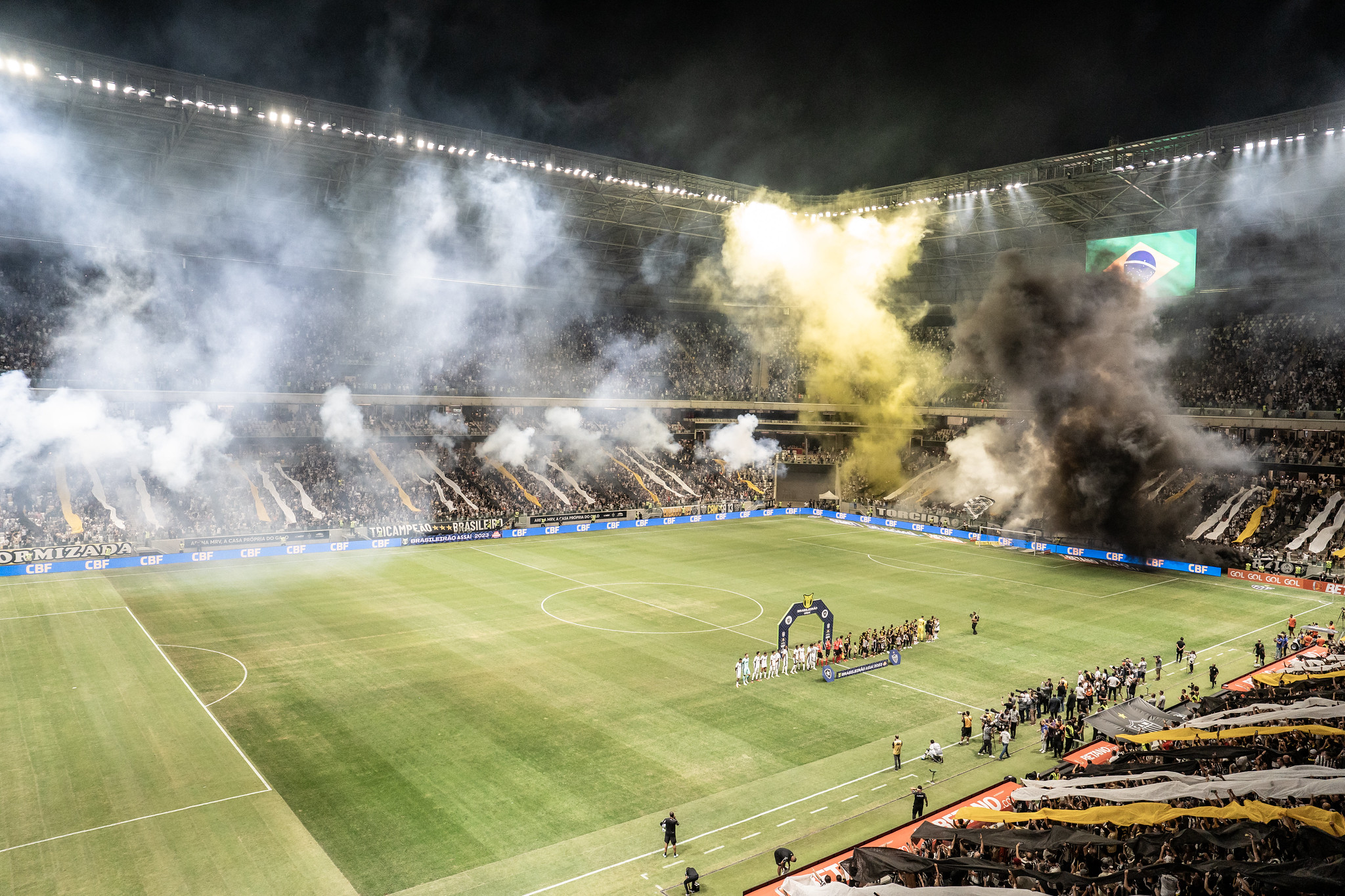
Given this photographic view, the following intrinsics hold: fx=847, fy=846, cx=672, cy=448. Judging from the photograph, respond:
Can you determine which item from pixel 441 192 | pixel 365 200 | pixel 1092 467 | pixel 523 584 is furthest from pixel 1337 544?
pixel 365 200

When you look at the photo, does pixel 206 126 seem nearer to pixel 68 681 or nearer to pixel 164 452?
pixel 164 452

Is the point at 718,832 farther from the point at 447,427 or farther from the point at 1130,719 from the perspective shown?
the point at 447,427

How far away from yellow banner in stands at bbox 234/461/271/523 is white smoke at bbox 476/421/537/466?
1516cm

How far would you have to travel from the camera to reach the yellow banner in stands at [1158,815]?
11.7 meters

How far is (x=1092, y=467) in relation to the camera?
4844 cm

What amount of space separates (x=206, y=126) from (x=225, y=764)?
31473 millimetres

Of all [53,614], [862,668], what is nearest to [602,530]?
[862,668]

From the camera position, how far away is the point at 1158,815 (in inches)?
520

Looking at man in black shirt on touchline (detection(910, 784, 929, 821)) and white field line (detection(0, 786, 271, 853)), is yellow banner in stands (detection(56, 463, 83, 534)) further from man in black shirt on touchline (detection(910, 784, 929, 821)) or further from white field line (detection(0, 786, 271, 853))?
man in black shirt on touchline (detection(910, 784, 929, 821))

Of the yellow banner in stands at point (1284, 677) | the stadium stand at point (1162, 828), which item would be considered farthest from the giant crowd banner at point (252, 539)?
the yellow banner in stands at point (1284, 677)

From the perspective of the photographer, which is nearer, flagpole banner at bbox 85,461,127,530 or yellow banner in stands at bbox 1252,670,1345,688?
yellow banner in stands at bbox 1252,670,1345,688

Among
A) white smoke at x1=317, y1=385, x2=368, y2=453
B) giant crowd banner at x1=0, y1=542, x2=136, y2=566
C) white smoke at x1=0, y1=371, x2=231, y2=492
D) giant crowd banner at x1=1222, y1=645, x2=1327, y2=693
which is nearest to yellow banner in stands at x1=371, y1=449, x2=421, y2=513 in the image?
white smoke at x1=317, y1=385, x2=368, y2=453

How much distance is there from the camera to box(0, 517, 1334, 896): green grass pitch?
614 inches

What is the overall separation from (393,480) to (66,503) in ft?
56.0
